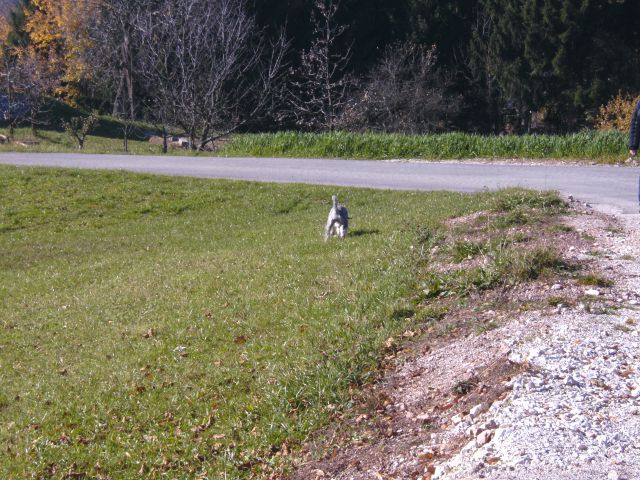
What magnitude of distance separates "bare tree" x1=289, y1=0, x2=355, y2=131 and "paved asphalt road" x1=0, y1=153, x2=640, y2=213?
1288cm

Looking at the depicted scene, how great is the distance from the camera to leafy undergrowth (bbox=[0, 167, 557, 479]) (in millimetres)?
5953

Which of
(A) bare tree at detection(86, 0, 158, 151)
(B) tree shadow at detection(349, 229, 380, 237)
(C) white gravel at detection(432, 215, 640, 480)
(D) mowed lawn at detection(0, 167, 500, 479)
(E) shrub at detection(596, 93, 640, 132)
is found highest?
(A) bare tree at detection(86, 0, 158, 151)

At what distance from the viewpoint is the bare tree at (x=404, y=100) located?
33500 mm

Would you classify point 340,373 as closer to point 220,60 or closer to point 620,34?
point 220,60

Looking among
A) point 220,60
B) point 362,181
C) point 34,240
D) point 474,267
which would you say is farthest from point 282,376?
point 220,60

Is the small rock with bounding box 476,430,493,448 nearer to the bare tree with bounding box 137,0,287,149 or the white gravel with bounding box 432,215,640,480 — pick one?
the white gravel with bounding box 432,215,640,480

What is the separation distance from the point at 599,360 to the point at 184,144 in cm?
3087

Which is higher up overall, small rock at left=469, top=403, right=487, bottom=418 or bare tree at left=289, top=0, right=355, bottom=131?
bare tree at left=289, top=0, right=355, bottom=131

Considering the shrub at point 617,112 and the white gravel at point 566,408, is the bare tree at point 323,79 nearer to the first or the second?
the shrub at point 617,112

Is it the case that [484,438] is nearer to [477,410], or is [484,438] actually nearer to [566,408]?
[477,410]

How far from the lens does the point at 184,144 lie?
114ft

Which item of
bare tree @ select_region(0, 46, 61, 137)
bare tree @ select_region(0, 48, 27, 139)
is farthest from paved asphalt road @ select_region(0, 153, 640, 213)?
bare tree @ select_region(0, 46, 61, 137)

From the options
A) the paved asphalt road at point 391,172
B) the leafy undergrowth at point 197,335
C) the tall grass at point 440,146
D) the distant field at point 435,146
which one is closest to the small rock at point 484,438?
the leafy undergrowth at point 197,335

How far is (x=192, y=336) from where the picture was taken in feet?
26.4
